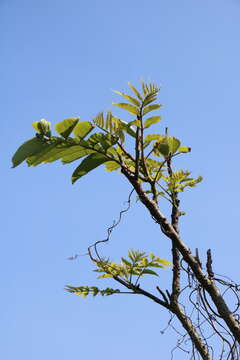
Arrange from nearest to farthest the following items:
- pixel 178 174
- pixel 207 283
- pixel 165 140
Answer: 1. pixel 207 283
2. pixel 165 140
3. pixel 178 174

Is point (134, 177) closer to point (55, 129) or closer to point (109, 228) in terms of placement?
point (55, 129)

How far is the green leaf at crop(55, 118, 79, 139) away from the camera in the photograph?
89 centimetres

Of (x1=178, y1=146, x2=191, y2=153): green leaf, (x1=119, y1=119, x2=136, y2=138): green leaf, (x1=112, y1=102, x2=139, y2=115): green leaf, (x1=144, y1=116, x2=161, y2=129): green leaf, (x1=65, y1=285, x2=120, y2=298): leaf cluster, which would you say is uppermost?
(x1=112, y1=102, x2=139, y2=115): green leaf

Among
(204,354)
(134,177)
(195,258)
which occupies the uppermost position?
(134,177)

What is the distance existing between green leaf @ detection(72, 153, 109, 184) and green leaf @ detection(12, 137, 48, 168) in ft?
0.30

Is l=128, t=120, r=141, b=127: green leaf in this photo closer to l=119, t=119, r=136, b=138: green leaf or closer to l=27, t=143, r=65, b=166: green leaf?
l=119, t=119, r=136, b=138: green leaf

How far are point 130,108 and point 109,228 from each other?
0.43m

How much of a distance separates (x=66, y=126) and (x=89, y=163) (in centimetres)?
10

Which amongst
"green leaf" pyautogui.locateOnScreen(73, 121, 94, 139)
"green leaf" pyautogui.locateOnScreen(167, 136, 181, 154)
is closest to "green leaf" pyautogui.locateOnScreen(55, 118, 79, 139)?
"green leaf" pyautogui.locateOnScreen(73, 121, 94, 139)

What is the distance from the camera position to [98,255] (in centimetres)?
124

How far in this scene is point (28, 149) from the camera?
2.99ft

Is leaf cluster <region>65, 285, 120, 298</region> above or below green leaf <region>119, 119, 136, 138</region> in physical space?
below

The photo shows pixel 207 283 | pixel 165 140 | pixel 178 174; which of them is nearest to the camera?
pixel 207 283

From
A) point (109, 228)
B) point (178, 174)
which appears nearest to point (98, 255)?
point (109, 228)
